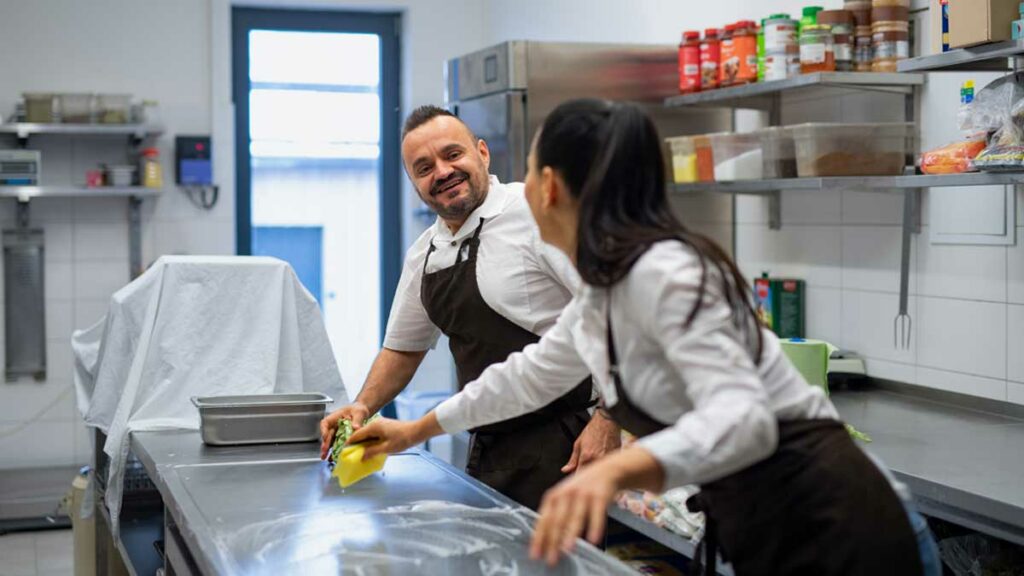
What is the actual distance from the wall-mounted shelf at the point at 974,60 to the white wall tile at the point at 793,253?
911 millimetres

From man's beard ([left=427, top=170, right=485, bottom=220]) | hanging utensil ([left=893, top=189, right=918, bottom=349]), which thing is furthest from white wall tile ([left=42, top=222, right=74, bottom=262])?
hanging utensil ([left=893, top=189, right=918, bottom=349])

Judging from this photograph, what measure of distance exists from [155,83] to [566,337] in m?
4.60

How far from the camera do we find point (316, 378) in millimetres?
3297

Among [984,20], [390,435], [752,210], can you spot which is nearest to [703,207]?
[752,210]

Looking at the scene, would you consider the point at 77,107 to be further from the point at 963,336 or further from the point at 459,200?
the point at 963,336

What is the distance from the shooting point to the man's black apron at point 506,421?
2531mm

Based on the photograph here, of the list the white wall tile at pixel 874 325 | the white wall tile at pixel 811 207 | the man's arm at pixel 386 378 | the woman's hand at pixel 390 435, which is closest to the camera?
the woman's hand at pixel 390 435

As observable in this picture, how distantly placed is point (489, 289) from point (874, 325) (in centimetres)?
163

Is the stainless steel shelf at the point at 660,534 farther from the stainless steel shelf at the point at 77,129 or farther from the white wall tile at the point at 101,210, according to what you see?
the white wall tile at the point at 101,210

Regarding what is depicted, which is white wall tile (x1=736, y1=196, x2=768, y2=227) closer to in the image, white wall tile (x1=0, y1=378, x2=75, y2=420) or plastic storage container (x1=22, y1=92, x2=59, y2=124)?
plastic storage container (x1=22, y1=92, x2=59, y2=124)

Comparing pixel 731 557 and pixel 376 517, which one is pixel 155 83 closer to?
pixel 376 517

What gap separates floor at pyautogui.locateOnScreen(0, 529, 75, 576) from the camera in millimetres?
4645

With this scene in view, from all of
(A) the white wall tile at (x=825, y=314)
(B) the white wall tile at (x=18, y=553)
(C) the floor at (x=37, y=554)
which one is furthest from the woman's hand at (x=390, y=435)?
(B) the white wall tile at (x=18, y=553)

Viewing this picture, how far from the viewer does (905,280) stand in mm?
3447
